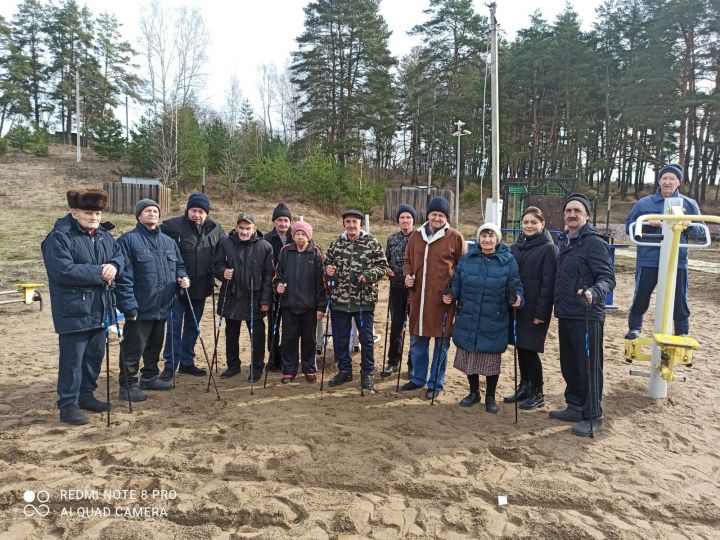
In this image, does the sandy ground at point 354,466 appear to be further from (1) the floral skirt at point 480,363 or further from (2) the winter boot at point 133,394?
(1) the floral skirt at point 480,363

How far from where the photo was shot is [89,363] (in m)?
3.99

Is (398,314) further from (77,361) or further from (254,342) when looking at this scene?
(77,361)

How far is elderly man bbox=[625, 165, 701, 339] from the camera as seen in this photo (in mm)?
5000

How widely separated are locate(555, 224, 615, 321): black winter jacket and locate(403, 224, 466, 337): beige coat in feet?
3.13

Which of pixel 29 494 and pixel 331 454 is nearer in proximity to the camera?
pixel 29 494

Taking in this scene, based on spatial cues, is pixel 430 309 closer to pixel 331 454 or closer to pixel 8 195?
pixel 331 454

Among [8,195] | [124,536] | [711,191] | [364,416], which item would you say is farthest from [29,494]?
[711,191]

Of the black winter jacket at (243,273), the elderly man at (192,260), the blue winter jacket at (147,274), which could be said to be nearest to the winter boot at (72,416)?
the blue winter jacket at (147,274)

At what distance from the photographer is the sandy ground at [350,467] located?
8.89 ft

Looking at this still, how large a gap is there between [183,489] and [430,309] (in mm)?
2518

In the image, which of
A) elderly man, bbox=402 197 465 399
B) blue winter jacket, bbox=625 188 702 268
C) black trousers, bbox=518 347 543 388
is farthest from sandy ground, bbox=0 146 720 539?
blue winter jacket, bbox=625 188 702 268

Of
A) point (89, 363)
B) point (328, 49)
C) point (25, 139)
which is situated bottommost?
point (89, 363)

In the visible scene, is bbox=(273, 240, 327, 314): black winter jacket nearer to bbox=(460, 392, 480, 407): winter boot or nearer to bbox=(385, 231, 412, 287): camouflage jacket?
bbox=(385, 231, 412, 287): camouflage jacket

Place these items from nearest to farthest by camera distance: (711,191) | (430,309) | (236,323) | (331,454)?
(331,454) < (430,309) < (236,323) < (711,191)
